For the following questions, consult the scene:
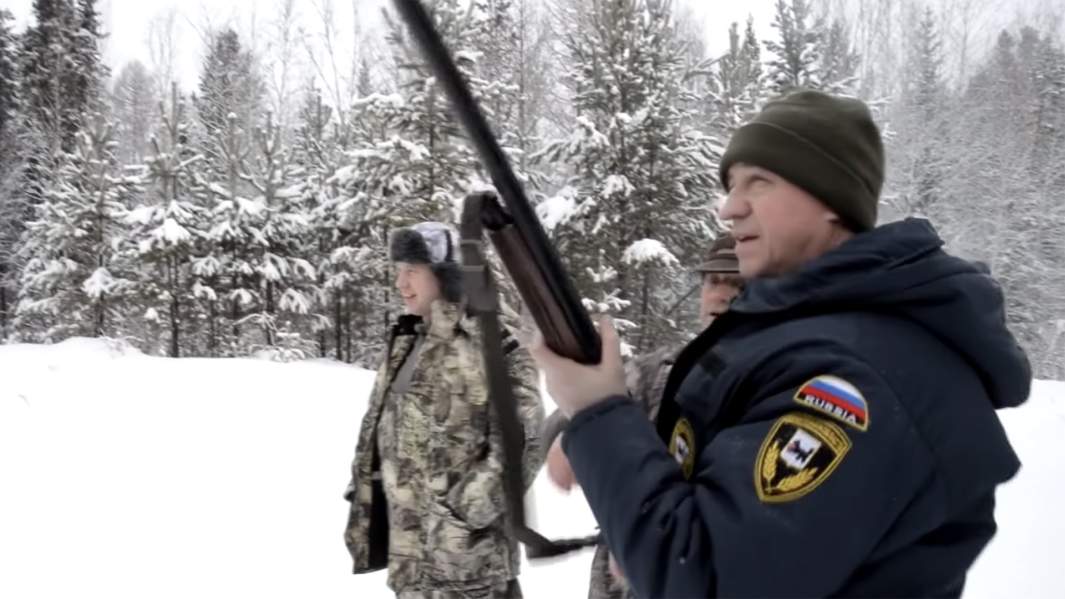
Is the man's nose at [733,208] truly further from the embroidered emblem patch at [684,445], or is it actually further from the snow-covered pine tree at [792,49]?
the snow-covered pine tree at [792,49]

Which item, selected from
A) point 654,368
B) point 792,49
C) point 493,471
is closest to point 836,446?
point 654,368

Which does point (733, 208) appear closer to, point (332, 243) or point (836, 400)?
point (836, 400)

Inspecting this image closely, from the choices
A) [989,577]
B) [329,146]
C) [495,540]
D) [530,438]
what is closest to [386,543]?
[495,540]

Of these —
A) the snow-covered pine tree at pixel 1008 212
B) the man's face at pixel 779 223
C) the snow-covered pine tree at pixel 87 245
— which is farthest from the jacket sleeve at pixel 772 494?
the snow-covered pine tree at pixel 1008 212

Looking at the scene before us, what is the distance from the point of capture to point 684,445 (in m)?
1.14

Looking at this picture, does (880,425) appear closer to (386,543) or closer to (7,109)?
(386,543)

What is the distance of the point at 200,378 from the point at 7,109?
80.0ft

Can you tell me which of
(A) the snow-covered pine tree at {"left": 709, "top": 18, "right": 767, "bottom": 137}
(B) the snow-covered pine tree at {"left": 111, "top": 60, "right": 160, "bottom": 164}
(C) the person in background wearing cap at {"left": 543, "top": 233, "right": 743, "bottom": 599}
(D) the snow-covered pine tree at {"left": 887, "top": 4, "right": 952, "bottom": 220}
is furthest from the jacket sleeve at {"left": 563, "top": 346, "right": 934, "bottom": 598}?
(B) the snow-covered pine tree at {"left": 111, "top": 60, "right": 160, "bottom": 164}

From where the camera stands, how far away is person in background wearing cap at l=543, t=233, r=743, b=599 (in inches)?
92.3

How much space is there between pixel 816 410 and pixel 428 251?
233 centimetres

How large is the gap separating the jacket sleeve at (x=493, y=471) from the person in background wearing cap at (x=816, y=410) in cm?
169

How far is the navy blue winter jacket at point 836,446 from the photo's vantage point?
90 cm

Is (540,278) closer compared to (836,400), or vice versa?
(836,400)

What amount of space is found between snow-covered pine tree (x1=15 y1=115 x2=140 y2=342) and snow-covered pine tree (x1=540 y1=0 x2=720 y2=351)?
12.2 m
